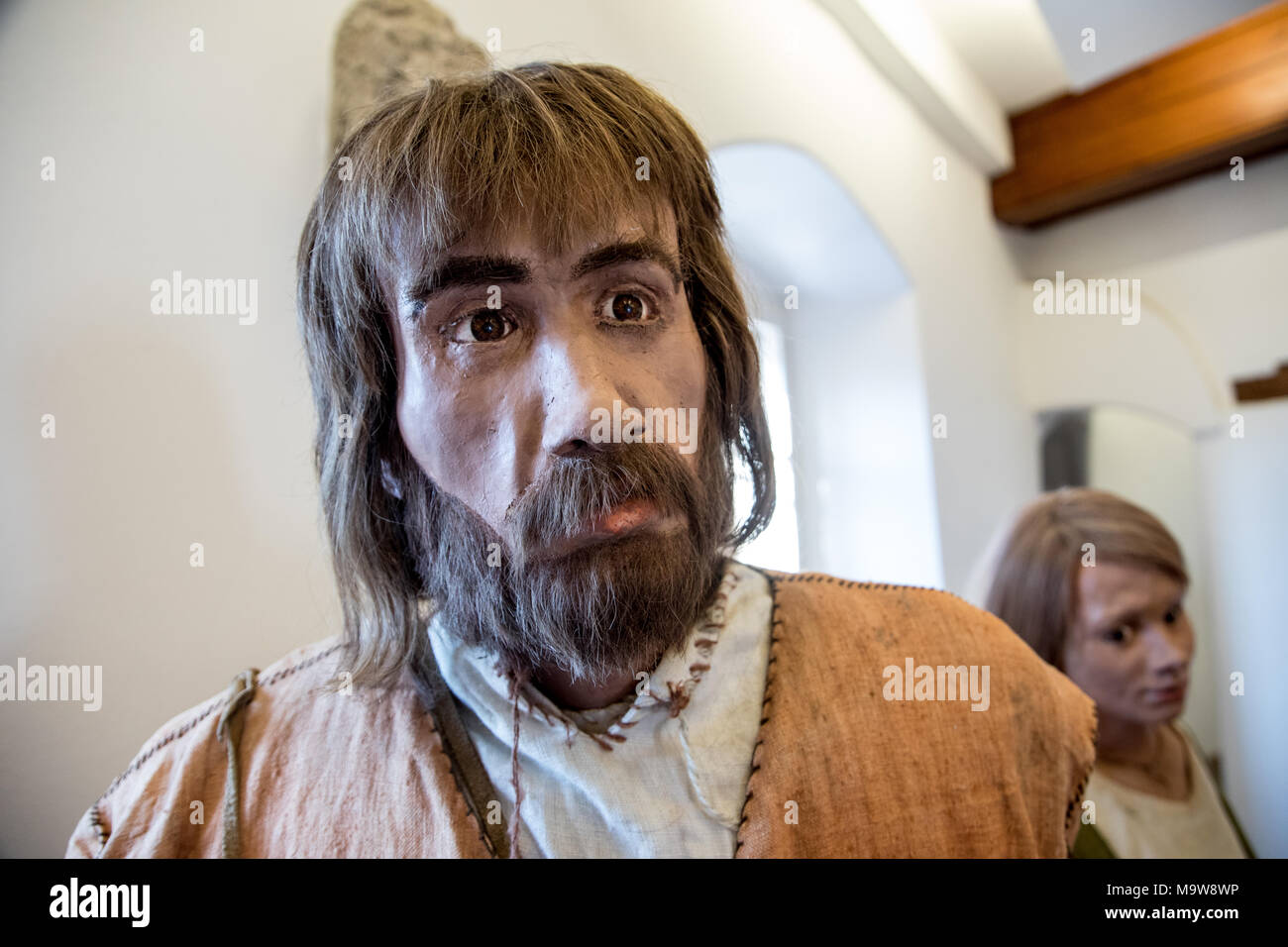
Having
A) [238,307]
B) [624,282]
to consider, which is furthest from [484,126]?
[238,307]

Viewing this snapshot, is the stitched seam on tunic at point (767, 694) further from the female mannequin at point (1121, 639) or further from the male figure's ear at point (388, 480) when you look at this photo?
the female mannequin at point (1121, 639)

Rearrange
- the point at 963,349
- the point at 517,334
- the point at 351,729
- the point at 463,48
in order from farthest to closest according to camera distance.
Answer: the point at 963,349
the point at 463,48
the point at 351,729
the point at 517,334

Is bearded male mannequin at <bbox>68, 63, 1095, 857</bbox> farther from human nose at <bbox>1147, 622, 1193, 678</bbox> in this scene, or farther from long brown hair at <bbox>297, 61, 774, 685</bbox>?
human nose at <bbox>1147, 622, 1193, 678</bbox>

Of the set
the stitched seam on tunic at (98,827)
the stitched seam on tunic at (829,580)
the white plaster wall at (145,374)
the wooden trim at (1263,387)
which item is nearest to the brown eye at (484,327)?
the white plaster wall at (145,374)

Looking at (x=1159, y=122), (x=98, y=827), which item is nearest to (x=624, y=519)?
(x=98, y=827)

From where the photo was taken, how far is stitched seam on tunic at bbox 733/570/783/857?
1.81ft

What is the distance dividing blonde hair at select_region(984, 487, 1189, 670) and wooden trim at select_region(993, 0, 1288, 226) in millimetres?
436

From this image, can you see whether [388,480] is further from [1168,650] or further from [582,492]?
[1168,650]

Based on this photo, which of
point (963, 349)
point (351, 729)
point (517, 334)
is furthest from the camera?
point (963, 349)

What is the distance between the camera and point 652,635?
548 mm

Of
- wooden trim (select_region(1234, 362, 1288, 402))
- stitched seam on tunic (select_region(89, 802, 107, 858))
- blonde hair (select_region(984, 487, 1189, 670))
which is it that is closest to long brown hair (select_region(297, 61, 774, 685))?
stitched seam on tunic (select_region(89, 802, 107, 858))

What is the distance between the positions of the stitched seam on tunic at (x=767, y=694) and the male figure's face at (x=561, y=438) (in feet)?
0.29
